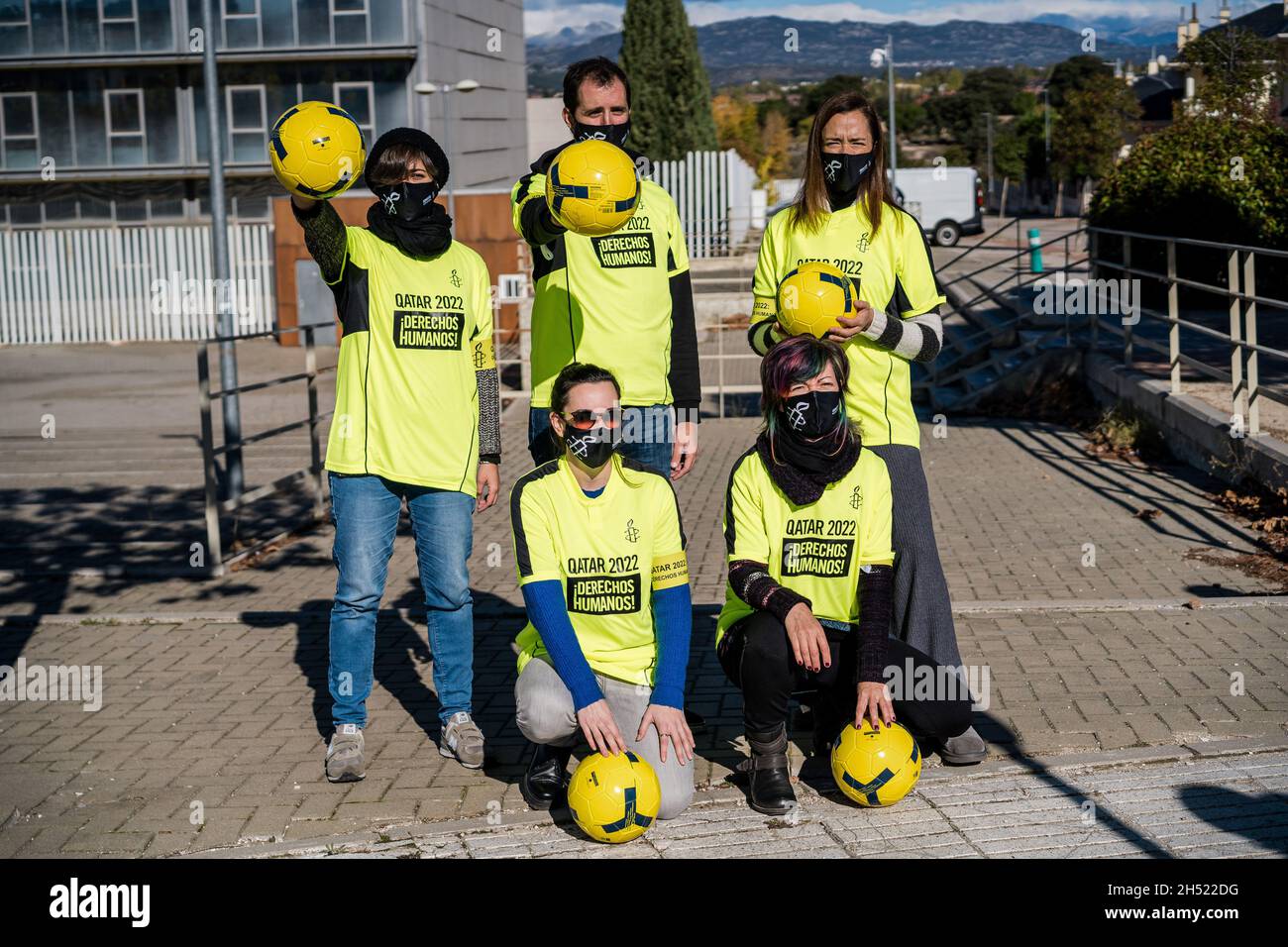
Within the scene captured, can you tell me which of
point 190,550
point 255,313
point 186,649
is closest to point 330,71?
point 255,313

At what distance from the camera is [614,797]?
4.62 metres

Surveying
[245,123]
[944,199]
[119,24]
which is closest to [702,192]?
[245,123]

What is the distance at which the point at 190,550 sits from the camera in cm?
1030

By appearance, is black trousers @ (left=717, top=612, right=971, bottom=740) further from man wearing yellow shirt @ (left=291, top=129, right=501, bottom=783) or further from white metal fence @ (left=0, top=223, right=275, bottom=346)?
white metal fence @ (left=0, top=223, right=275, bottom=346)

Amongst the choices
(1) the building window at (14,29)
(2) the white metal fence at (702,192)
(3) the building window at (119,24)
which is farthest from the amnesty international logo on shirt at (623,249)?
(1) the building window at (14,29)

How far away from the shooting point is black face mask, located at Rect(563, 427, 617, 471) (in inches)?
195

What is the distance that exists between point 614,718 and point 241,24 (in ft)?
118

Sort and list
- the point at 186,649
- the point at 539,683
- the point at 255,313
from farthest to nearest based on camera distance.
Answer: the point at 255,313 < the point at 186,649 < the point at 539,683

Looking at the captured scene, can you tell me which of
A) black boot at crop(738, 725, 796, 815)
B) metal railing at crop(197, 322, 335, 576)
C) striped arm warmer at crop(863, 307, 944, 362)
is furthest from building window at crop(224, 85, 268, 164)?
black boot at crop(738, 725, 796, 815)

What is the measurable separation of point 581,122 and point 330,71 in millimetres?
35075

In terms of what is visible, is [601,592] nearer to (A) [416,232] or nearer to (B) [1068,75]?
(A) [416,232]

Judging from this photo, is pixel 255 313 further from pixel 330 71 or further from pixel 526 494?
pixel 526 494

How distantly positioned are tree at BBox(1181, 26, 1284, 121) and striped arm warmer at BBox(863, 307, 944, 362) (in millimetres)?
22706

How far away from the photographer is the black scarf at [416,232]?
5453 millimetres
